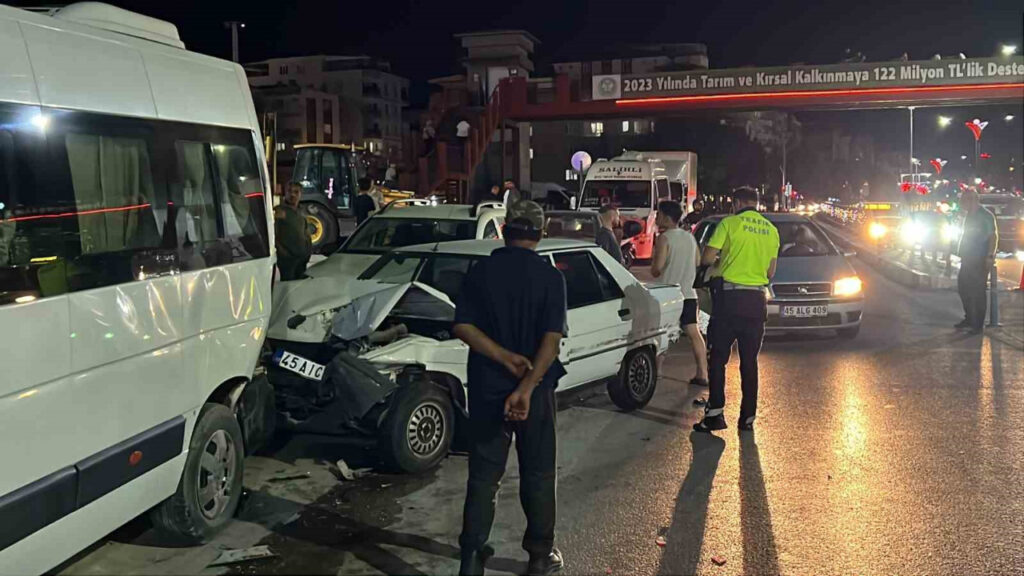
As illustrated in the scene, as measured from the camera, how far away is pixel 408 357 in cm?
650

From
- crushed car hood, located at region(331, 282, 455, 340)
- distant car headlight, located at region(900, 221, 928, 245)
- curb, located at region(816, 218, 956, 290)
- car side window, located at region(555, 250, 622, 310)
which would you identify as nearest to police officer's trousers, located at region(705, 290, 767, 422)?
→ car side window, located at region(555, 250, 622, 310)

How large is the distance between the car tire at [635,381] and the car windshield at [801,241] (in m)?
4.63

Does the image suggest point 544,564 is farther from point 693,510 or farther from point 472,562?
point 693,510

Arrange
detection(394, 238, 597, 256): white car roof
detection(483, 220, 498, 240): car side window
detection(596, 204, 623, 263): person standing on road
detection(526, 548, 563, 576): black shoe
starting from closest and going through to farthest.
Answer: detection(526, 548, 563, 576): black shoe → detection(394, 238, 597, 256): white car roof → detection(596, 204, 623, 263): person standing on road → detection(483, 220, 498, 240): car side window

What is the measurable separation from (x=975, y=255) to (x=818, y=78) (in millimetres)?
19980

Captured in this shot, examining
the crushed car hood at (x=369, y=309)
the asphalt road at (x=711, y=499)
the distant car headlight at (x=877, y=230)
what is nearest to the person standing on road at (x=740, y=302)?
the asphalt road at (x=711, y=499)

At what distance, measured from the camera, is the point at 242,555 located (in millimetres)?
5000

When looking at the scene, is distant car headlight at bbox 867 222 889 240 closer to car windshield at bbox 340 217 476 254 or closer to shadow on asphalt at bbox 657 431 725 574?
car windshield at bbox 340 217 476 254

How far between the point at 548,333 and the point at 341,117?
290 feet

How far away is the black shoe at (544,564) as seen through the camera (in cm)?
473

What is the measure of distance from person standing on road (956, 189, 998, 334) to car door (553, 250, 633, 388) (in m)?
6.70

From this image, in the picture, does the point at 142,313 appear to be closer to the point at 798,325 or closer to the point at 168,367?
the point at 168,367

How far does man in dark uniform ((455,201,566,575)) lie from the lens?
4.50m

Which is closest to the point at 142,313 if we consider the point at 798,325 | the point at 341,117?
the point at 798,325
